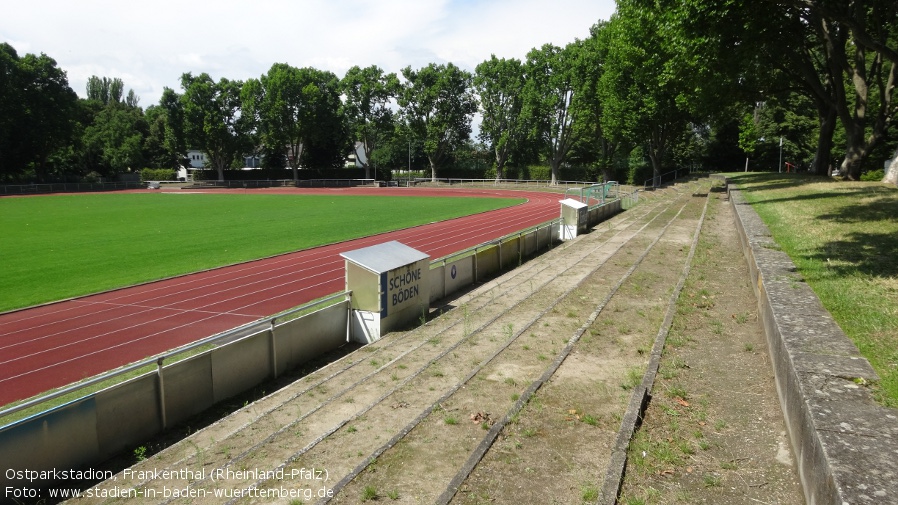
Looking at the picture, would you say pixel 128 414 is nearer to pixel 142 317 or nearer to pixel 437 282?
pixel 142 317

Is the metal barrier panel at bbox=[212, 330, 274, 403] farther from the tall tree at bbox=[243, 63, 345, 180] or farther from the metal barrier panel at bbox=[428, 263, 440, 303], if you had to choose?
the tall tree at bbox=[243, 63, 345, 180]

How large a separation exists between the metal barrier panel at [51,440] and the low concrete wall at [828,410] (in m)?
Answer: 6.27

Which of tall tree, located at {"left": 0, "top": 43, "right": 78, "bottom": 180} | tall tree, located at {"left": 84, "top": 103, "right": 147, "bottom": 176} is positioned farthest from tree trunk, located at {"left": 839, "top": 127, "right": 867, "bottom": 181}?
tall tree, located at {"left": 84, "top": 103, "right": 147, "bottom": 176}

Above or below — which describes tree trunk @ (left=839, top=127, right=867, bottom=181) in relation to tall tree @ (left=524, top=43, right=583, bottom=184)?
below

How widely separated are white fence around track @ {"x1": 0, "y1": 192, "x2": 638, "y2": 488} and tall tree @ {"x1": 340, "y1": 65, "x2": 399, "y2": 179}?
2556 inches

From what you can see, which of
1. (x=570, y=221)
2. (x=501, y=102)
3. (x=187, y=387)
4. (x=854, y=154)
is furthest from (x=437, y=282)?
(x=501, y=102)

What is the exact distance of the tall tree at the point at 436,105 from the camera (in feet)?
229

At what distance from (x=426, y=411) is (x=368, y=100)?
70.8 meters

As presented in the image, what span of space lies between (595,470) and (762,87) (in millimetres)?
31003

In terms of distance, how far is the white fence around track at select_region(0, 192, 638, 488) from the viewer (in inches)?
208

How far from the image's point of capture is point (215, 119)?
7169 cm

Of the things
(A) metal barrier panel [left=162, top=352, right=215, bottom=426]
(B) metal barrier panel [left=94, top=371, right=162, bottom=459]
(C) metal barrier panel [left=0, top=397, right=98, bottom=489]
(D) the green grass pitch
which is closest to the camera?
(C) metal barrier panel [left=0, top=397, right=98, bottom=489]

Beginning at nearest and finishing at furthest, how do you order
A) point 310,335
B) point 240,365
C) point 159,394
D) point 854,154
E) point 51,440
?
point 51,440 < point 159,394 < point 240,365 < point 310,335 < point 854,154

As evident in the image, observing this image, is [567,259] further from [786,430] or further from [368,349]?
[786,430]
